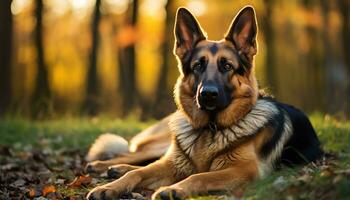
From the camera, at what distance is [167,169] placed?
5.80 meters

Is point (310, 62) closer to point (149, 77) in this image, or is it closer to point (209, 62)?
point (149, 77)

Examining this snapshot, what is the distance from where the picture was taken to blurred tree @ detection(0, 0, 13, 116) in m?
14.4

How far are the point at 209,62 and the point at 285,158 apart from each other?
1.36 meters

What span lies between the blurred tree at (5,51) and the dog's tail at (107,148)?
7.39 metres

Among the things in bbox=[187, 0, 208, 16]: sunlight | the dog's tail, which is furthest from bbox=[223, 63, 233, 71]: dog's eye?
bbox=[187, 0, 208, 16]: sunlight

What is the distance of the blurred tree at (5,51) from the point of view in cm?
1437

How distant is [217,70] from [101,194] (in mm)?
1645

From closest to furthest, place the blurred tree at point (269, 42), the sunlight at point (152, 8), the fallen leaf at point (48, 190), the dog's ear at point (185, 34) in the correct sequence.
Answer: the fallen leaf at point (48, 190)
the dog's ear at point (185, 34)
the blurred tree at point (269, 42)
the sunlight at point (152, 8)

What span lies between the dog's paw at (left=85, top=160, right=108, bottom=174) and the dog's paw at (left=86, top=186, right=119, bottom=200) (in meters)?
1.71

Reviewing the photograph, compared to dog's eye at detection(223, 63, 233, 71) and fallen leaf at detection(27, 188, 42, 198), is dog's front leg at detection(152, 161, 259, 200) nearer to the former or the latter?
dog's eye at detection(223, 63, 233, 71)

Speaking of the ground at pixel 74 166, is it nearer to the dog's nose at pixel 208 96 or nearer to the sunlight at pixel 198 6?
the dog's nose at pixel 208 96

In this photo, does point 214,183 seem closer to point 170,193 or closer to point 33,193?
point 170,193

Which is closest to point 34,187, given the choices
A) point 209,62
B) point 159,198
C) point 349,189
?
point 159,198

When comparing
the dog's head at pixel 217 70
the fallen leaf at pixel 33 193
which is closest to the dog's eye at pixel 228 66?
the dog's head at pixel 217 70
